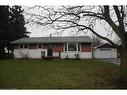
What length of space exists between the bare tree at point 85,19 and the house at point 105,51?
271 millimetres

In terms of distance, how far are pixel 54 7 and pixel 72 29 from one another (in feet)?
2.84

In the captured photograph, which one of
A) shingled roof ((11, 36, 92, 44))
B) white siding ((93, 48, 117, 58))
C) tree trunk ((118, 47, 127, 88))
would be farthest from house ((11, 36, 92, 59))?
tree trunk ((118, 47, 127, 88))

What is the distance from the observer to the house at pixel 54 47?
8711mm

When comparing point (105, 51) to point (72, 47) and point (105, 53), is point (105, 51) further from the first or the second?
point (72, 47)

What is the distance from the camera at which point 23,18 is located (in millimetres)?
8430

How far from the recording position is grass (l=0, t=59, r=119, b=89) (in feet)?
26.2

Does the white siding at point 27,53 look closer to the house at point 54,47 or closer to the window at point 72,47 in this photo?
the house at point 54,47

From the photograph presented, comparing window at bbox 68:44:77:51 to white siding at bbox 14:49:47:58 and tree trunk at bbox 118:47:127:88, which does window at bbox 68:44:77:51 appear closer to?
white siding at bbox 14:49:47:58

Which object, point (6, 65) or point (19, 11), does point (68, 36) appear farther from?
point (6, 65)

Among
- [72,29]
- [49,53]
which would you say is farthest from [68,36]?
[49,53]

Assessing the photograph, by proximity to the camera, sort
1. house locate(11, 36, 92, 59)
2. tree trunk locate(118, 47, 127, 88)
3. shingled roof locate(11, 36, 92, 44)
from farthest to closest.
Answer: house locate(11, 36, 92, 59) → shingled roof locate(11, 36, 92, 44) → tree trunk locate(118, 47, 127, 88)

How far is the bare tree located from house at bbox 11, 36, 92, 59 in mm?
511
